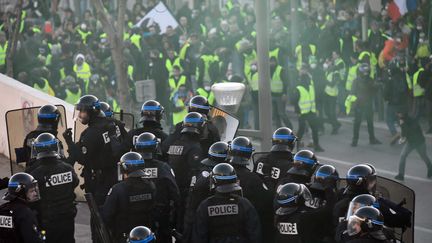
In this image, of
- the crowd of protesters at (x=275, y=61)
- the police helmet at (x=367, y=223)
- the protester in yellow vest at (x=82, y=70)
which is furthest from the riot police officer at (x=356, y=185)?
the protester in yellow vest at (x=82, y=70)

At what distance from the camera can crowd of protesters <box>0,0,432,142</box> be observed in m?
20.6

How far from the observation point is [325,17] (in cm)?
2659

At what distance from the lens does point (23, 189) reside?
9.73 meters

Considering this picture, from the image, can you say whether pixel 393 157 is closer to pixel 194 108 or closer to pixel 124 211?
pixel 194 108

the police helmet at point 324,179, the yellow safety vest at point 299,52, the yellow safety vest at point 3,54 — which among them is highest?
the yellow safety vest at point 3,54

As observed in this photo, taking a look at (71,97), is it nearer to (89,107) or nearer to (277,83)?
(277,83)

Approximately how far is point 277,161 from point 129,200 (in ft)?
5.99

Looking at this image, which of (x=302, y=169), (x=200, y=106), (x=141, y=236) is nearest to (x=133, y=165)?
(x=302, y=169)

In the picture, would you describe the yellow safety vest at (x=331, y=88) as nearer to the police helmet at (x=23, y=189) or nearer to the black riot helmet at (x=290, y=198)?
the black riot helmet at (x=290, y=198)

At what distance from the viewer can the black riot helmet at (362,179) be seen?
32.0ft

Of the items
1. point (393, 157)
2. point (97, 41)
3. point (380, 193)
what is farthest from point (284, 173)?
point (97, 41)

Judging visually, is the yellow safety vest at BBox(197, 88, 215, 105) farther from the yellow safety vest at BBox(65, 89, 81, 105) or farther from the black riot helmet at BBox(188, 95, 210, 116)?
the black riot helmet at BBox(188, 95, 210, 116)

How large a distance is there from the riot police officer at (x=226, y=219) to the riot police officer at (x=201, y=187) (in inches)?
16.7

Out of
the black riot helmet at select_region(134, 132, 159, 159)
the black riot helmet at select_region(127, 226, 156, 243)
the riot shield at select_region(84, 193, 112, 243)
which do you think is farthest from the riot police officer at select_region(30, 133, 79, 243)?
the black riot helmet at select_region(127, 226, 156, 243)
